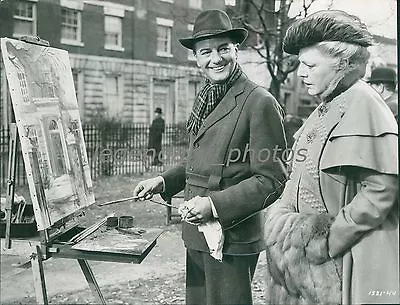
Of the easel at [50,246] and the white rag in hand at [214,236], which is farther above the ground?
the white rag in hand at [214,236]

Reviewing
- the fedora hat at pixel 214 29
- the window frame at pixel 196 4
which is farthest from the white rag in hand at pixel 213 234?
the window frame at pixel 196 4

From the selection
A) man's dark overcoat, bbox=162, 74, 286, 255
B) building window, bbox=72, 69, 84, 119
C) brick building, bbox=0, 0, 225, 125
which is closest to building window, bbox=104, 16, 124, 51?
brick building, bbox=0, 0, 225, 125

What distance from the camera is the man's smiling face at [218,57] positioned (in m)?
1.89

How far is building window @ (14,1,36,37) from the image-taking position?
259 cm

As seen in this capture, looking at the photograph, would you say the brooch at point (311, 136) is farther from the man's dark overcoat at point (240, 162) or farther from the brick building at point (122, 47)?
the brick building at point (122, 47)

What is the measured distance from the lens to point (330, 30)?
1.57 metres

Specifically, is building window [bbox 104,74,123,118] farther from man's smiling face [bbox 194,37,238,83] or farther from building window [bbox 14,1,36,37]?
man's smiling face [bbox 194,37,238,83]

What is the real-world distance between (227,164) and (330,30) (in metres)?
0.57

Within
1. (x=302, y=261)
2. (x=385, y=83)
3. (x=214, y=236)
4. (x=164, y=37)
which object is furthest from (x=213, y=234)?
(x=164, y=37)

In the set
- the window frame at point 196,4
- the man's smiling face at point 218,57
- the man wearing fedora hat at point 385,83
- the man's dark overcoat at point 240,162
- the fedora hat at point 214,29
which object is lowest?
the man's dark overcoat at point 240,162

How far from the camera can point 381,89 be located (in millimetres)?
1657

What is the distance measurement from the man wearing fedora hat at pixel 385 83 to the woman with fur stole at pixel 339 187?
0.10 metres

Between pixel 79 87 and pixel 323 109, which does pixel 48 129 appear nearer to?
pixel 79 87

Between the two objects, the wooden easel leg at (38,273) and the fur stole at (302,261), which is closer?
the fur stole at (302,261)
